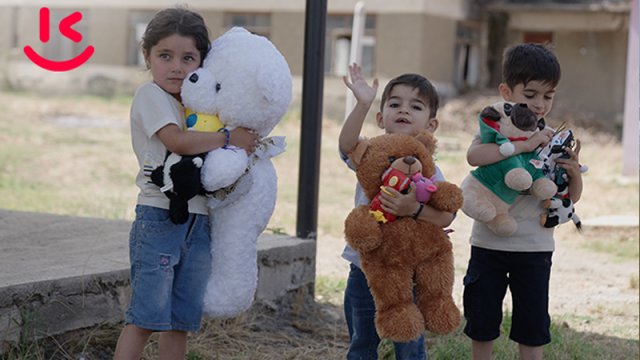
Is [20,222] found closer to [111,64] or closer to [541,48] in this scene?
[541,48]

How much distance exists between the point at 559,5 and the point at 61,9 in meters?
11.5

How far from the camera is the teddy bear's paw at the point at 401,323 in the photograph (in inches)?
127

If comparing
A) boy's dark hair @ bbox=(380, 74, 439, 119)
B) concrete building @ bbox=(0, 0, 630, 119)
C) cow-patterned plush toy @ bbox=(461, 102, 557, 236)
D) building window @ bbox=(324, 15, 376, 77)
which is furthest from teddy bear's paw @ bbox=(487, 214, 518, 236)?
building window @ bbox=(324, 15, 376, 77)

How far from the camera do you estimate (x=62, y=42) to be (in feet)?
77.0

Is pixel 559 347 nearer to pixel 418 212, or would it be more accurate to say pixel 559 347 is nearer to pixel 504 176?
pixel 504 176

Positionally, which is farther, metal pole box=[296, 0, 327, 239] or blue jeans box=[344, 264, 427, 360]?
metal pole box=[296, 0, 327, 239]

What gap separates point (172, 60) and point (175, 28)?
0.11 meters

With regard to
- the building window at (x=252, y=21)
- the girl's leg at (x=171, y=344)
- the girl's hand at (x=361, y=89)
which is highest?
the building window at (x=252, y=21)

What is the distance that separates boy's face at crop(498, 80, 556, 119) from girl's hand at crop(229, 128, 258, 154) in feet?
3.42

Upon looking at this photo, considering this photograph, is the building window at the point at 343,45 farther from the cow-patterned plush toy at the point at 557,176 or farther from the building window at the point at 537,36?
the cow-patterned plush toy at the point at 557,176

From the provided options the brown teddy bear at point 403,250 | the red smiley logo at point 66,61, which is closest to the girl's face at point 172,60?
the brown teddy bear at point 403,250

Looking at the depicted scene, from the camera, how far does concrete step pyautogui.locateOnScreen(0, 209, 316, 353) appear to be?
12.2 ft

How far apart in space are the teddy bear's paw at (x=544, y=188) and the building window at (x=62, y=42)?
19.8 metres

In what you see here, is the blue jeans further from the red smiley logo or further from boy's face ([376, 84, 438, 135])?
the red smiley logo
